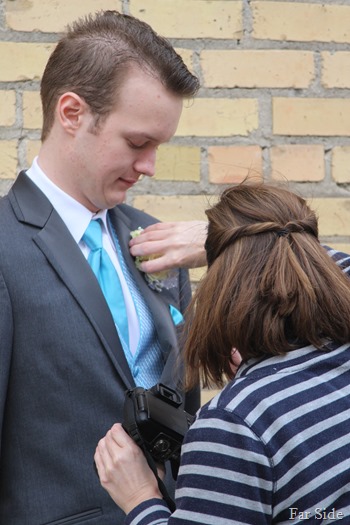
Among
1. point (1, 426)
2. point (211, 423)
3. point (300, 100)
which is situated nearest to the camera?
point (211, 423)

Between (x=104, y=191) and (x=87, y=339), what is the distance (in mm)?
342

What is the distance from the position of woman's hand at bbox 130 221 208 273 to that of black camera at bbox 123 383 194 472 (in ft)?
1.53

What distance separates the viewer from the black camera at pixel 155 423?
1384 mm

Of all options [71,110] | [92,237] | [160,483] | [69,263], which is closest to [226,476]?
[160,483]

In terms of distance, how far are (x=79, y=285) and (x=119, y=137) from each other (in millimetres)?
327

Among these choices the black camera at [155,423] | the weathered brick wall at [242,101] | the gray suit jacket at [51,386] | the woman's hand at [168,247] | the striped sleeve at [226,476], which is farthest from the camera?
the weathered brick wall at [242,101]

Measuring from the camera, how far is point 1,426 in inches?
62.2

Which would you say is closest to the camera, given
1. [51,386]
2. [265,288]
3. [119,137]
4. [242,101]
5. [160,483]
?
[265,288]

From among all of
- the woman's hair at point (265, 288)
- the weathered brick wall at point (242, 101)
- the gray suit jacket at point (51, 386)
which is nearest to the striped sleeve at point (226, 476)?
the woman's hair at point (265, 288)

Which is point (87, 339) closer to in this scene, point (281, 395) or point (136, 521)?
point (136, 521)

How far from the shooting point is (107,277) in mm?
1788

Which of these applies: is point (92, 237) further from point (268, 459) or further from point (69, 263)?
point (268, 459)

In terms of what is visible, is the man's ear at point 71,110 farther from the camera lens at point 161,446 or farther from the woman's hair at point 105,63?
the camera lens at point 161,446

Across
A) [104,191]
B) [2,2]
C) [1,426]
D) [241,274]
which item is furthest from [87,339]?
[2,2]
